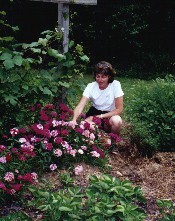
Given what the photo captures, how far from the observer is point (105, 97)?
5.74 meters

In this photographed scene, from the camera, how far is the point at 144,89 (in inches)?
246

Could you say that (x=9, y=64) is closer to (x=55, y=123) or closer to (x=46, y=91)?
(x=46, y=91)

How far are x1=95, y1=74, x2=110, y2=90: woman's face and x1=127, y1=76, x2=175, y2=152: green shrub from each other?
1.95 ft

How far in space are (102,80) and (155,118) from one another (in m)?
0.84

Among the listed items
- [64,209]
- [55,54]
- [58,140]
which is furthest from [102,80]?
[64,209]

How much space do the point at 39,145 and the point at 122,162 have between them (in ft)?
3.78

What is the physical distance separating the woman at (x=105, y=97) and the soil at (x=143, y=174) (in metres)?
0.34

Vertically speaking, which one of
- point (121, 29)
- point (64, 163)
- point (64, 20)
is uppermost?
point (64, 20)

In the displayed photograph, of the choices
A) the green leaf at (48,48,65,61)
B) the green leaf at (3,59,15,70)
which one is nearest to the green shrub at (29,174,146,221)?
the green leaf at (3,59,15,70)

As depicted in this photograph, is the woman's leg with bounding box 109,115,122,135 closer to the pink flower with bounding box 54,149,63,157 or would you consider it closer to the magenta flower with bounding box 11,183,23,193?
the pink flower with bounding box 54,149,63,157

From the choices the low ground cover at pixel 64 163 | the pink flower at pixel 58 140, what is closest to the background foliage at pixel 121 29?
the low ground cover at pixel 64 163

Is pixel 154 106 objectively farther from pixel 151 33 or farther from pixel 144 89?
pixel 151 33

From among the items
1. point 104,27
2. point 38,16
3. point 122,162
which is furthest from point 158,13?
point 122,162

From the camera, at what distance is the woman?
218 inches
